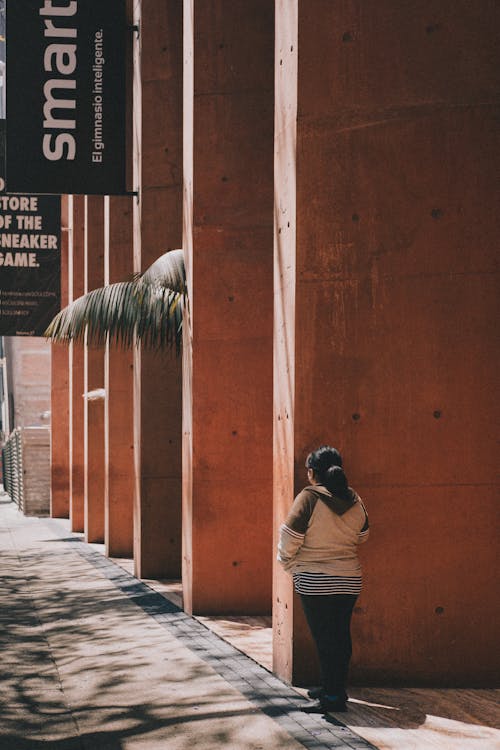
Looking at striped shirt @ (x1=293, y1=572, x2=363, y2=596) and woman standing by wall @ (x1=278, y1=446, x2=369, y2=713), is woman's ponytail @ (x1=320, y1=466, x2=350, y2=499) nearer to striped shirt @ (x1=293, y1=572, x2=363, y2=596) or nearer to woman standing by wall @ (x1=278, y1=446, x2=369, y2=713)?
woman standing by wall @ (x1=278, y1=446, x2=369, y2=713)

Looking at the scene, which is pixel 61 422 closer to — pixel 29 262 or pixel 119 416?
pixel 29 262

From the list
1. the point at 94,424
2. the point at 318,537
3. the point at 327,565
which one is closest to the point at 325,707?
the point at 327,565

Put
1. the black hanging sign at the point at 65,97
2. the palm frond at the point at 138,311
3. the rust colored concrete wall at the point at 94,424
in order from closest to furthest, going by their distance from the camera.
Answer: the palm frond at the point at 138,311
the black hanging sign at the point at 65,97
the rust colored concrete wall at the point at 94,424

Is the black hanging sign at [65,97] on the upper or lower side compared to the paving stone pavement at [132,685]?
upper

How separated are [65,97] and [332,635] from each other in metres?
8.71

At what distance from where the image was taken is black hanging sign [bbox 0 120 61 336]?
23.2 metres

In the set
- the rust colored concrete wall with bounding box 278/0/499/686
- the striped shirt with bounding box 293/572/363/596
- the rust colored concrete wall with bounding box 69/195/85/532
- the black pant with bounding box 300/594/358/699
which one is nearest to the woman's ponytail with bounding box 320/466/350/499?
the striped shirt with bounding box 293/572/363/596

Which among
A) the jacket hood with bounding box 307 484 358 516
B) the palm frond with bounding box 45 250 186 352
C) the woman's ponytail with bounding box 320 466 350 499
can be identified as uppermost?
the palm frond with bounding box 45 250 186 352

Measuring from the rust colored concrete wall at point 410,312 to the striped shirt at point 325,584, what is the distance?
3.06 feet

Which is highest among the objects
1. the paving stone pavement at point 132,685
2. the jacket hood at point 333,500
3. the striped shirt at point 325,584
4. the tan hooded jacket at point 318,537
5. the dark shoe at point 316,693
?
the jacket hood at point 333,500

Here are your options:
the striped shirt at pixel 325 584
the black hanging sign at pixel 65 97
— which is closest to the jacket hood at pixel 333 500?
the striped shirt at pixel 325 584

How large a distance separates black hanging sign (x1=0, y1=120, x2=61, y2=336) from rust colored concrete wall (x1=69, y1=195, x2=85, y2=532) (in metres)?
1.50

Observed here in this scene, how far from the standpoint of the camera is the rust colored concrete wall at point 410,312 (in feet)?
26.9

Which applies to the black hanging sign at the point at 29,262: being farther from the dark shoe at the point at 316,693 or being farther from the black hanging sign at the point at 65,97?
the dark shoe at the point at 316,693
